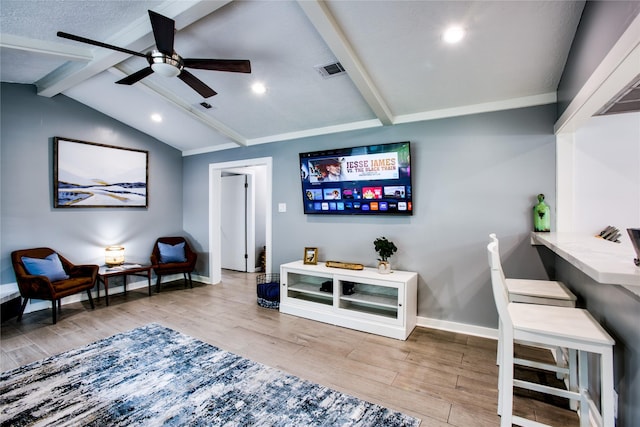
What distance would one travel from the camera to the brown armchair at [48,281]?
11.1ft

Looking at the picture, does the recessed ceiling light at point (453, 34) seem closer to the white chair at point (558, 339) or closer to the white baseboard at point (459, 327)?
the white chair at point (558, 339)

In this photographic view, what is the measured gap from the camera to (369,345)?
2879mm

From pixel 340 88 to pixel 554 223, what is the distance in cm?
243

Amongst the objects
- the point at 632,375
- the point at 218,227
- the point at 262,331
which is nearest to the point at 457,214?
the point at 632,375

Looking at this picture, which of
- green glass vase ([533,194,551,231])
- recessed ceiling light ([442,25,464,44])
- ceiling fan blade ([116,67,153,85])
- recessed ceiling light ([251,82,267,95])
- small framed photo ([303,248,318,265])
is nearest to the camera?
recessed ceiling light ([442,25,464,44])

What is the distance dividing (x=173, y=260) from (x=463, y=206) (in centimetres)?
451

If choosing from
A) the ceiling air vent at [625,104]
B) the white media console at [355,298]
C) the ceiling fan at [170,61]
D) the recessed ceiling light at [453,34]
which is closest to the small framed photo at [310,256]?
the white media console at [355,298]

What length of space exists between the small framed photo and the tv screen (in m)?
0.52

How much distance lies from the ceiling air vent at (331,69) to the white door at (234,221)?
12.0 ft

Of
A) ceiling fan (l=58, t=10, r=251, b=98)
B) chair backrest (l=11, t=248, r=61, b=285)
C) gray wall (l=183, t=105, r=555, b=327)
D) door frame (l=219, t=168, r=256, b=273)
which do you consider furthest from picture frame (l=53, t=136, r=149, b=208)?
gray wall (l=183, t=105, r=555, b=327)

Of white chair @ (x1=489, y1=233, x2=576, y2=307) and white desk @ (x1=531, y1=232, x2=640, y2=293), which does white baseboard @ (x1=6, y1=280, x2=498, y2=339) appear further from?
white desk @ (x1=531, y1=232, x2=640, y2=293)

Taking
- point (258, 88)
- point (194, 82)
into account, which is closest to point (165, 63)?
point (194, 82)

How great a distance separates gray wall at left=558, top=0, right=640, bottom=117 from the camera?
1.39 metres

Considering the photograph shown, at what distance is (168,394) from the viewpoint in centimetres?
213
